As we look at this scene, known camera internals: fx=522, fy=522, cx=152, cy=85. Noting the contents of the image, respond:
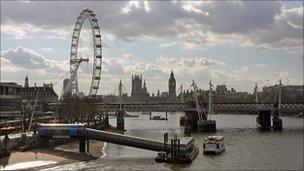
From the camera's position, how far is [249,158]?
80.0 meters

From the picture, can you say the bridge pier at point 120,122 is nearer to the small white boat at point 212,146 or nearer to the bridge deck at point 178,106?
the bridge deck at point 178,106

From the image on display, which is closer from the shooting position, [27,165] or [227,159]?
[27,165]

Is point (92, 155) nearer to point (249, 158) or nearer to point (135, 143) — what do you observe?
point (135, 143)

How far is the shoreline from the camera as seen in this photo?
224 ft

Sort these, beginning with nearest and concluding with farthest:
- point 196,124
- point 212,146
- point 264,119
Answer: point 212,146
point 196,124
point 264,119

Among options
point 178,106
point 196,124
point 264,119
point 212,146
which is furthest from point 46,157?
point 178,106

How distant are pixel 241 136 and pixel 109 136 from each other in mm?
48085

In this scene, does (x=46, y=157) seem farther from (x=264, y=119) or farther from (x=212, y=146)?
(x=264, y=119)

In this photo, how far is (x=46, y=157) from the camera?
7669 cm

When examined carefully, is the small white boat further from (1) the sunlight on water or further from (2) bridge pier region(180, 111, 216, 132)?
(2) bridge pier region(180, 111, 216, 132)

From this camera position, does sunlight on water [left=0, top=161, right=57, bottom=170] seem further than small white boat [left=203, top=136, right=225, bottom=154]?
No

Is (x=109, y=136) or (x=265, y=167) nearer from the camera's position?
(x=265, y=167)

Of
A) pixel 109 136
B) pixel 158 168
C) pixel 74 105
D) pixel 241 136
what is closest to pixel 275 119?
pixel 241 136

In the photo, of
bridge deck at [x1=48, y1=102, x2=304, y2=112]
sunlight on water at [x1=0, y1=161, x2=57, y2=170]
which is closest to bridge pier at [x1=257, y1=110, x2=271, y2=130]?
bridge deck at [x1=48, y1=102, x2=304, y2=112]
